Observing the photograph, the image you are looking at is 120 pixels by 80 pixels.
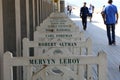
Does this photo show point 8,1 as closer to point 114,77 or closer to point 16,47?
point 16,47

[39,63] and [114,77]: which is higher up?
[39,63]

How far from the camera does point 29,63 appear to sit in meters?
3.38

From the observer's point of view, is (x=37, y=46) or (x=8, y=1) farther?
(x=8, y=1)

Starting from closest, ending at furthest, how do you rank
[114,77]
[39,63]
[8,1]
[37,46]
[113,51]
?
[39,63]
[37,46]
[8,1]
[114,77]
[113,51]

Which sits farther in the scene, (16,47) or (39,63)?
(16,47)

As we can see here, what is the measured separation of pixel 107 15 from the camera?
1270 cm

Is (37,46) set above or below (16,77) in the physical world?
above

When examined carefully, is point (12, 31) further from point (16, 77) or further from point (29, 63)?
point (29, 63)

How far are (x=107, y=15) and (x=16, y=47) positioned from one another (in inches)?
301

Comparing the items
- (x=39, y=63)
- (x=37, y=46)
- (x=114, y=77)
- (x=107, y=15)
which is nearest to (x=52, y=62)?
(x=39, y=63)

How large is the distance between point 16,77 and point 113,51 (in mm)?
6349

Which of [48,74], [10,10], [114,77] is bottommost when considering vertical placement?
[114,77]

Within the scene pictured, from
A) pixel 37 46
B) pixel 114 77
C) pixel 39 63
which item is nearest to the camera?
pixel 39 63

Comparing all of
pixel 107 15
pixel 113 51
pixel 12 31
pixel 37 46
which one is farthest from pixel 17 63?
pixel 107 15
